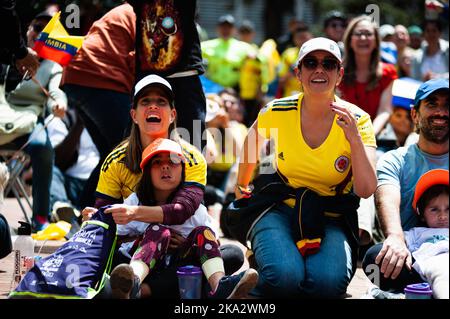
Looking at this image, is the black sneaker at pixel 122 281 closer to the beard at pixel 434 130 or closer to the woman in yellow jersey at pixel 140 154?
the woman in yellow jersey at pixel 140 154

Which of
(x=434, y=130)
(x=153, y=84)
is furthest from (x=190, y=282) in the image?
(x=434, y=130)

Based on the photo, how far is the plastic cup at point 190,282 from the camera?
4543 mm

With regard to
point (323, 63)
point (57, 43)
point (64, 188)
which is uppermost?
point (57, 43)

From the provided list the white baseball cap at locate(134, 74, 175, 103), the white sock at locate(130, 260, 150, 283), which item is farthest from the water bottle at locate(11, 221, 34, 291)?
the white baseball cap at locate(134, 74, 175, 103)

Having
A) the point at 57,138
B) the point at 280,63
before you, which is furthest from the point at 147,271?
the point at 280,63

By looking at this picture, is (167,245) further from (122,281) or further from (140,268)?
(122,281)

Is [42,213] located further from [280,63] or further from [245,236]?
[280,63]

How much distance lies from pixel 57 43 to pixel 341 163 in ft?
7.83

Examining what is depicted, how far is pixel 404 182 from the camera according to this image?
17.3 feet

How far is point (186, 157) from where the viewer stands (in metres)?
5.05

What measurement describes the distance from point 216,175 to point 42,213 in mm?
2765

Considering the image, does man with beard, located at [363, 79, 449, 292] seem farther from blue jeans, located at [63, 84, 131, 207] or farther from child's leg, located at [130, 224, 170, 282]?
blue jeans, located at [63, 84, 131, 207]

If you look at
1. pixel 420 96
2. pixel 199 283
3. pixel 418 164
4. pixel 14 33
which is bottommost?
pixel 199 283

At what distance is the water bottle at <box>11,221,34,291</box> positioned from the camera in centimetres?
486
